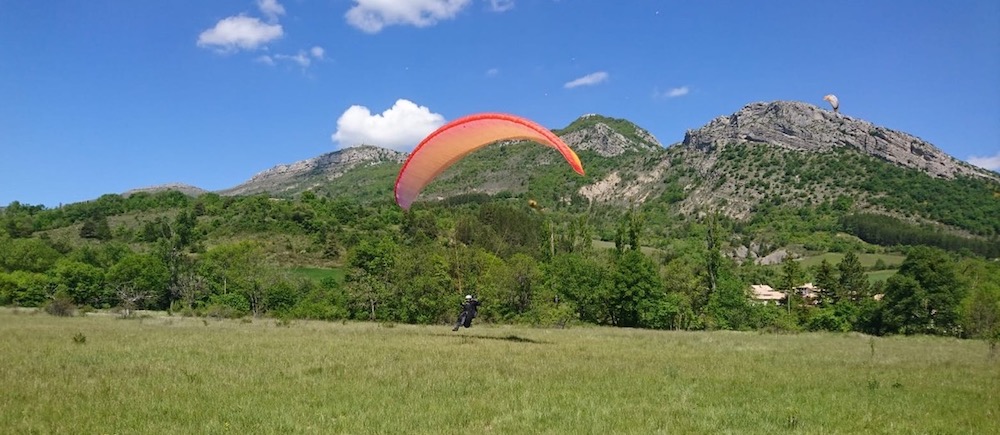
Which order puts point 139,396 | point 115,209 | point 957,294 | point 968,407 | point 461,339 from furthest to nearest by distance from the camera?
point 115,209
point 957,294
point 461,339
point 968,407
point 139,396

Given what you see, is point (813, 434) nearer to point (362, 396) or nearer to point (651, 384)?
point (651, 384)

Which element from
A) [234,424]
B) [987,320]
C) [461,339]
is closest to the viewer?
[234,424]

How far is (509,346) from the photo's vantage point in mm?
19594

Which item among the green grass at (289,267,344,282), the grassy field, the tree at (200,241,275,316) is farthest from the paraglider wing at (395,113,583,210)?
the green grass at (289,267,344,282)

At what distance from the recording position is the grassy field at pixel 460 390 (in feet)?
28.9

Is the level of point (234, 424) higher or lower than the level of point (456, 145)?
lower

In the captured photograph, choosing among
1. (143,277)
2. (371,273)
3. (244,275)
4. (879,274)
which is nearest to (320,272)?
(143,277)

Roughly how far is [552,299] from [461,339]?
39.8 m

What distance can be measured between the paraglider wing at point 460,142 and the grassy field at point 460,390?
5.03m

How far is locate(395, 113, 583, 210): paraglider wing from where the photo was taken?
17.3 metres

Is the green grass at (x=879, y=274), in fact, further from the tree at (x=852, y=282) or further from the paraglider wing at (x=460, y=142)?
the paraglider wing at (x=460, y=142)

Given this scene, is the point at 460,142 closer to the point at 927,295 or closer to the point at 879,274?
the point at 927,295

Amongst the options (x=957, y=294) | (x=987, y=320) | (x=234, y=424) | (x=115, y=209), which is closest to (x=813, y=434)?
(x=234, y=424)

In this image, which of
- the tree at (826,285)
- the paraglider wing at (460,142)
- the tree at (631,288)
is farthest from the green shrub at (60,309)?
the tree at (826,285)
